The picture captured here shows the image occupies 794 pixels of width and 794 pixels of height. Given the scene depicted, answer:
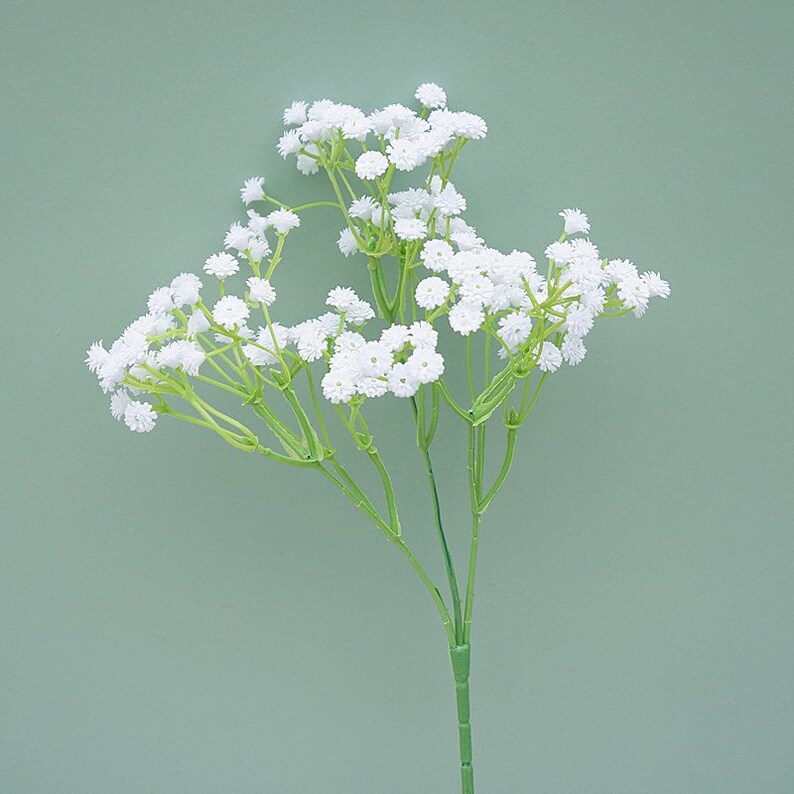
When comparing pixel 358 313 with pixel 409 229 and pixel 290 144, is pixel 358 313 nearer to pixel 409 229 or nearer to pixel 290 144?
pixel 409 229

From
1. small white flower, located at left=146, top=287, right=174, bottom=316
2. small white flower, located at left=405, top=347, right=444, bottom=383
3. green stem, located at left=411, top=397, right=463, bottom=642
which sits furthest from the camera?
green stem, located at left=411, top=397, right=463, bottom=642

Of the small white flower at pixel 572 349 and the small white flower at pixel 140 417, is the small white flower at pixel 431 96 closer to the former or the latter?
the small white flower at pixel 572 349

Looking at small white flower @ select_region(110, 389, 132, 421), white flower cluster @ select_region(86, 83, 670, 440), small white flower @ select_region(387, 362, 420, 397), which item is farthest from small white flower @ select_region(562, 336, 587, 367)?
small white flower @ select_region(110, 389, 132, 421)

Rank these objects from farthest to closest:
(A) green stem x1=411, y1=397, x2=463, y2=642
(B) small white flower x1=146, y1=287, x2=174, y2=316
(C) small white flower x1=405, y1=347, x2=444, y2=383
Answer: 1. (A) green stem x1=411, y1=397, x2=463, y2=642
2. (B) small white flower x1=146, y1=287, x2=174, y2=316
3. (C) small white flower x1=405, y1=347, x2=444, y2=383

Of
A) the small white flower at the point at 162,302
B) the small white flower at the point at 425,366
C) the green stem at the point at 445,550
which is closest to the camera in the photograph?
the small white flower at the point at 425,366

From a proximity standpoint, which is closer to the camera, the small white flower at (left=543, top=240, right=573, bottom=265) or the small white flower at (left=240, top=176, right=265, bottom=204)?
the small white flower at (left=543, top=240, right=573, bottom=265)

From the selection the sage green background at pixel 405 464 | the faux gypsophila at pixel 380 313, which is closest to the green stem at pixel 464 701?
the faux gypsophila at pixel 380 313

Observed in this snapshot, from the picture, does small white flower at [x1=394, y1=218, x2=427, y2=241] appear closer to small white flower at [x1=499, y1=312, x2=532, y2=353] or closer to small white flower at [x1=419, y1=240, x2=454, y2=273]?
small white flower at [x1=419, y1=240, x2=454, y2=273]

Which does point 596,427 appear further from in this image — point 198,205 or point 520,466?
point 198,205
